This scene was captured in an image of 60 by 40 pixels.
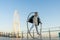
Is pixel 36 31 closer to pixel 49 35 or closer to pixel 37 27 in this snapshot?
pixel 37 27

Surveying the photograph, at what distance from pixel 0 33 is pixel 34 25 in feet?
28.9

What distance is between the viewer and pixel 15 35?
1548cm

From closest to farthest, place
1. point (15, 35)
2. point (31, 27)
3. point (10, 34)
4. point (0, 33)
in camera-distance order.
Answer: point (31, 27), point (15, 35), point (10, 34), point (0, 33)

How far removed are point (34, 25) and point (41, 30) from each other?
78 cm

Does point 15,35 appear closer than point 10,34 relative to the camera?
Yes

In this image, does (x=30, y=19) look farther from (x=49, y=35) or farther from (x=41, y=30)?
(x=49, y=35)

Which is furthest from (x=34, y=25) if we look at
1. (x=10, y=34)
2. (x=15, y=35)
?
(x=10, y=34)

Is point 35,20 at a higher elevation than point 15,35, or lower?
higher

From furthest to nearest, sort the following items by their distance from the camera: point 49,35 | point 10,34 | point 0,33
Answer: point 0,33
point 10,34
point 49,35

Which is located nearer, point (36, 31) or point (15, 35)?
point (36, 31)

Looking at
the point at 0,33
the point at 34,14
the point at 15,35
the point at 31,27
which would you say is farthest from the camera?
the point at 0,33

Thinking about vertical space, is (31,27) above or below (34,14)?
below

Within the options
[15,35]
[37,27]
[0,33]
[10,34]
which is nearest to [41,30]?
[37,27]

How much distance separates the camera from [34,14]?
444 inches
